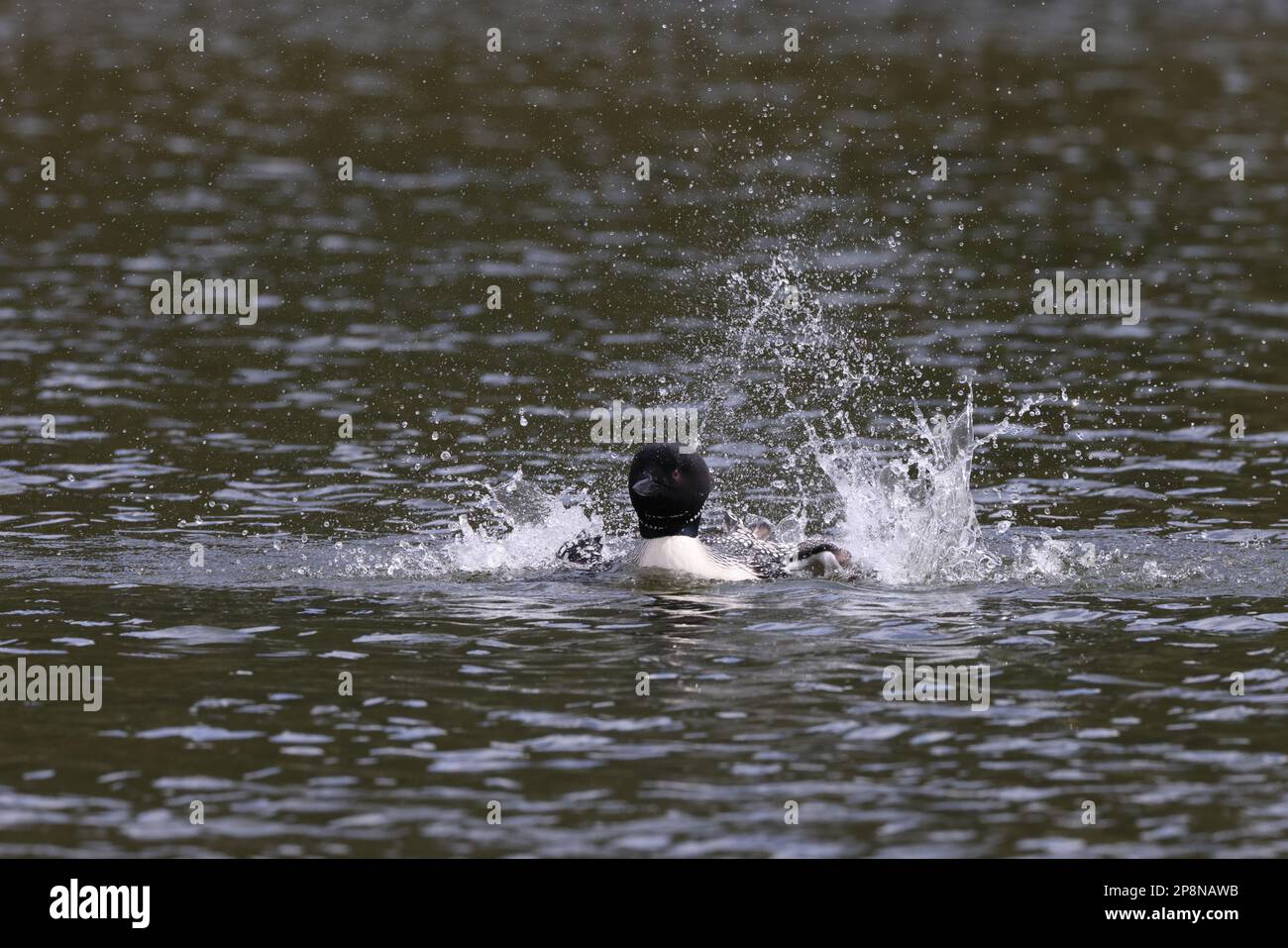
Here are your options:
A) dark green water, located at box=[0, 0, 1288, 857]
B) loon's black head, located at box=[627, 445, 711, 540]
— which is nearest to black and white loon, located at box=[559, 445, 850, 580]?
loon's black head, located at box=[627, 445, 711, 540]

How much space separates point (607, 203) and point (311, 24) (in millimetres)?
20963

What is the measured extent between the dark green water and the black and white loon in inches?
9.5

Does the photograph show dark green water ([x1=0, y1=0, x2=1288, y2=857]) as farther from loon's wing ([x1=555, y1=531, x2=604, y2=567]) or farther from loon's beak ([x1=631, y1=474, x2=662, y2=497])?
loon's beak ([x1=631, y1=474, x2=662, y2=497])

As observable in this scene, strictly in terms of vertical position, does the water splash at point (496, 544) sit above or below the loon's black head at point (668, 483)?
below

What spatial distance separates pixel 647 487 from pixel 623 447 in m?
5.84

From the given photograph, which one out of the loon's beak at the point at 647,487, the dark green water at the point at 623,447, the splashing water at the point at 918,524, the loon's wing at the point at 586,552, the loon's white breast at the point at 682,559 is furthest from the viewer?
the loon's wing at the point at 586,552

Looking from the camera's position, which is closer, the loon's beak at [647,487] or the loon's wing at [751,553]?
the loon's beak at [647,487]

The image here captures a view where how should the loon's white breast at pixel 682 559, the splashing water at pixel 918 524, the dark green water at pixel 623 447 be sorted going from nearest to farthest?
the dark green water at pixel 623 447 < the loon's white breast at pixel 682 559 < the splashing water at pixel 918 524

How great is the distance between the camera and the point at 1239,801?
1214 centimetres

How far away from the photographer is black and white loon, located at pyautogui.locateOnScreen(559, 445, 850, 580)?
675 inches

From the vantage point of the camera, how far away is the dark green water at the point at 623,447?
41.3 feet

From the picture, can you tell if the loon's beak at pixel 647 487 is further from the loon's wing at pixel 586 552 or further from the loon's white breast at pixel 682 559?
the loon's wing at pixel 586 552

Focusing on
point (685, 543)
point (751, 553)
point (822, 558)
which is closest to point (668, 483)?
point (685, 543)

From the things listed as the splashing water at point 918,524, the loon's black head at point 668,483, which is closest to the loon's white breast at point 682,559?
the loon's black head at point 668,483
